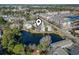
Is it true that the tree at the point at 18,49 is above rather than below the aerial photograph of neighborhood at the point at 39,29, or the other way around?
below

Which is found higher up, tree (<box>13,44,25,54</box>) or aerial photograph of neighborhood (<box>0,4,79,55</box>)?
aerial photograph of neighborhood (<box>0,4,79,55</box>)

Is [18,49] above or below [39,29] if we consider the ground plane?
below

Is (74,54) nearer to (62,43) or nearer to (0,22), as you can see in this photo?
(62,43)
